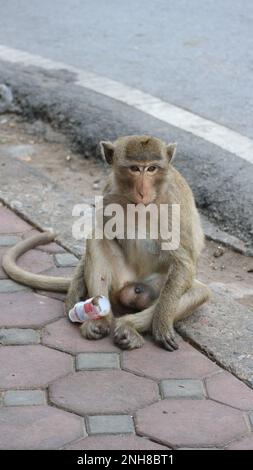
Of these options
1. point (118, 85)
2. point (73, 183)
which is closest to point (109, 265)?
point (73, 183)

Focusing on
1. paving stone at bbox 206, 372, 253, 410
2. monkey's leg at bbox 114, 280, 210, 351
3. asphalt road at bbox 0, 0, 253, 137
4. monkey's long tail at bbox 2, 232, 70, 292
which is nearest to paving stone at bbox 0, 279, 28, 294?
monkey's long tail at bbox 2, 232, 70, 292

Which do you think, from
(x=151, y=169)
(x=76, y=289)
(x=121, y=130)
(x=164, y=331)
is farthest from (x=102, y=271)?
(x=121, y=130)

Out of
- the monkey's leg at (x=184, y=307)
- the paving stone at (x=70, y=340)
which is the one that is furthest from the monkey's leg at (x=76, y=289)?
the monkey's leg at (x=184, y=307)

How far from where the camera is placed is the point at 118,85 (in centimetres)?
855

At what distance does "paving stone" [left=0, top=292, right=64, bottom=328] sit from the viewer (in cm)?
500

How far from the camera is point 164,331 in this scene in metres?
4.80

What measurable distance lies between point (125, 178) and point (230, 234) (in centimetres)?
150

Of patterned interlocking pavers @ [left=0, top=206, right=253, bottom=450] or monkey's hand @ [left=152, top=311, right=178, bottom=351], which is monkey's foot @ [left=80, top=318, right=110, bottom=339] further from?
monkey's hand @ [left=152, top=311, right=178, bottom=351]

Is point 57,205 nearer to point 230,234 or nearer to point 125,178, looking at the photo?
point 230,234

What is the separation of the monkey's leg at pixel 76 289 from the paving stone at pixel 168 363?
457 mm

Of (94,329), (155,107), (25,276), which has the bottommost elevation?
(155,107)

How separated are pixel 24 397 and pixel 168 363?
712mm

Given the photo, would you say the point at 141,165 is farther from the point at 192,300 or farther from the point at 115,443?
the point at 115,443

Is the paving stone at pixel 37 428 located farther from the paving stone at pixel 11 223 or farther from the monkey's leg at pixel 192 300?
the paving stone at pixel 11 223
